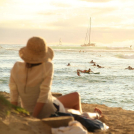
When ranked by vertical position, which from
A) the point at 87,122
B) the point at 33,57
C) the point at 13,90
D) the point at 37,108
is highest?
the point at 33,57

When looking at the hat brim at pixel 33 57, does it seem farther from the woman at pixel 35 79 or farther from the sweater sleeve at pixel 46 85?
the sweater sleeve at pixel 46 85

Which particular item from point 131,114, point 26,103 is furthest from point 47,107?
point 131,114

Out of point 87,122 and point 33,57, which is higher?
point 33,57

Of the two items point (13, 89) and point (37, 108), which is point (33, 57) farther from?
point (37, 108)

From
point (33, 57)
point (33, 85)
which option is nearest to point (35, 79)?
point (33, 85)

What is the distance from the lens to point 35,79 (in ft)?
10.5

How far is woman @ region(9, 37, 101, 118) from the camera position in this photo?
3172mm

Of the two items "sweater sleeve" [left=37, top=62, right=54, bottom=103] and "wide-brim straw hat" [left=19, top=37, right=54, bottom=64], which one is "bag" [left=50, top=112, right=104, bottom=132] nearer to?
"sweater sleeve" [left=37, top=62, right=54, bottom=103]

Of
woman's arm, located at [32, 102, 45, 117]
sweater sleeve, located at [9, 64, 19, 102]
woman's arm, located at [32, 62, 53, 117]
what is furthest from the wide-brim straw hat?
woman's arm, located at [32, 102, 45, 117]

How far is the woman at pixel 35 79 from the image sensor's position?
3.17 m

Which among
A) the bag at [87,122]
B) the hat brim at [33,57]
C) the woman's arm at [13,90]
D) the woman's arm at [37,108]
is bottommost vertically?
the bag at [87,122]

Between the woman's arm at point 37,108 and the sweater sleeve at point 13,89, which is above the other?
the sweater sleeve at point 13,89

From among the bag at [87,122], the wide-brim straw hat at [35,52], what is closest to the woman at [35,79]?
the wide-brim straw hat at [35,52]

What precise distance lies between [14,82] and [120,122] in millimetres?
2299
